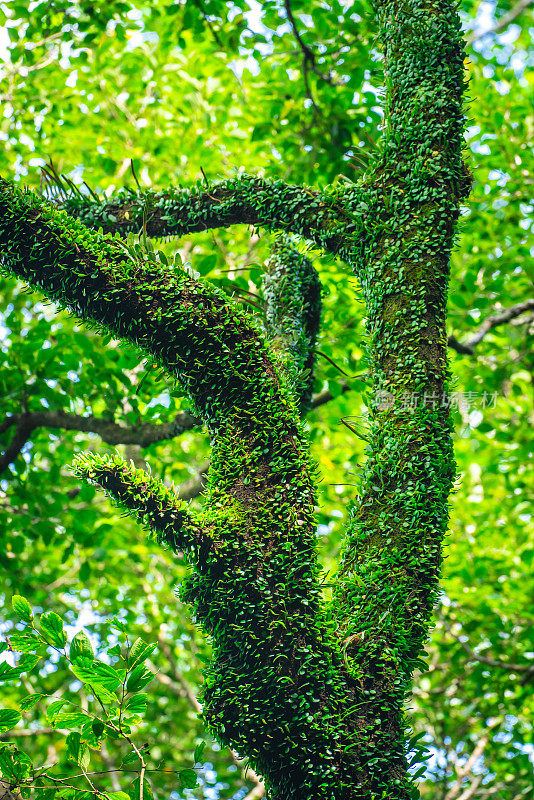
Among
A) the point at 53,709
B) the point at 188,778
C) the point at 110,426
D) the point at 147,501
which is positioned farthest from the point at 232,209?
the point at 110,426

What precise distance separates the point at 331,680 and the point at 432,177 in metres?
1.95

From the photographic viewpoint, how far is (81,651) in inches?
79.7

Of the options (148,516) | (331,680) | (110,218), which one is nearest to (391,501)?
(331,680)

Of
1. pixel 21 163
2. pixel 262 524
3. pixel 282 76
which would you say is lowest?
pixel 262 524

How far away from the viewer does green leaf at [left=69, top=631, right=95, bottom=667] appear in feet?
6.37

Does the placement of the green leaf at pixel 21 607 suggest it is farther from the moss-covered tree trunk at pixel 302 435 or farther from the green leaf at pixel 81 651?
the moss-covered tree trunk at pixel 302 435

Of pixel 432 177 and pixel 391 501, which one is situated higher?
pixel 432 177

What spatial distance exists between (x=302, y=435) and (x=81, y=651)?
1.04m

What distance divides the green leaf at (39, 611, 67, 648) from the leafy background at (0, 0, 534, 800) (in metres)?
2.04

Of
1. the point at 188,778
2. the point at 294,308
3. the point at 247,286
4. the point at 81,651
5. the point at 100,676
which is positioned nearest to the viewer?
the point at 100,676

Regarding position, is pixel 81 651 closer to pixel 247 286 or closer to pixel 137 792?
pixel 137 792

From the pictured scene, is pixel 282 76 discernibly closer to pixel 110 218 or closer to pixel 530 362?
pixel 110 218

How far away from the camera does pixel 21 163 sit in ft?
19.3

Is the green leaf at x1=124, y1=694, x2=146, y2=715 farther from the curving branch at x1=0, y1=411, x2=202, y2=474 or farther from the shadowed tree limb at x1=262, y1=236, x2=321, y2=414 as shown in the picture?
the curving branch at x1=0, y1=411, x2=202, y2=474
